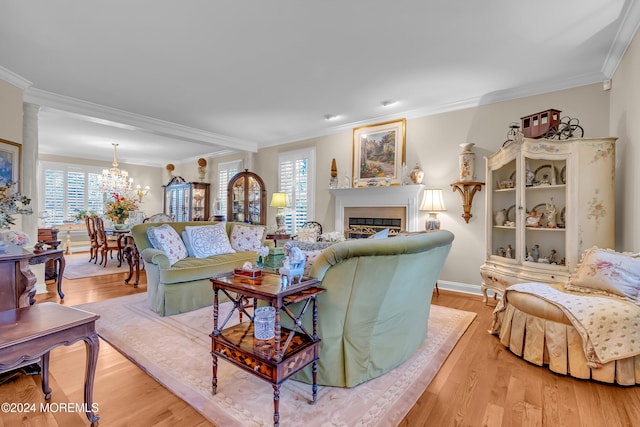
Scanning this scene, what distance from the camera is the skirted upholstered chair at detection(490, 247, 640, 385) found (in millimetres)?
1987

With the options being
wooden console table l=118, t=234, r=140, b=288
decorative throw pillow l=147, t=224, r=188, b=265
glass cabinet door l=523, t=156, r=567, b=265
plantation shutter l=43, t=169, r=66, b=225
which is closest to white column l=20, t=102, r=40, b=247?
wooden console table l=118, t=234, r=140, b=288

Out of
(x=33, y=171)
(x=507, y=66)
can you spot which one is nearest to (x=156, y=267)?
(x=33, y=171)

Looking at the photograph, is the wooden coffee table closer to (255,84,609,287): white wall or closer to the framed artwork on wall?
(255,84,609,287): white wall

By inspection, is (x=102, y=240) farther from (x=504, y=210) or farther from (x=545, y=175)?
(x=545, y=175)

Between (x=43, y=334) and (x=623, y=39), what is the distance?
15.4 feet

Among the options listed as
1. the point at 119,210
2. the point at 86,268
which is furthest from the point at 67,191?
the point at 86,268

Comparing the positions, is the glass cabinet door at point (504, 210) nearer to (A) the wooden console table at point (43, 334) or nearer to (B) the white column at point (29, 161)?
(A) the wooden console table at point (43, 334)

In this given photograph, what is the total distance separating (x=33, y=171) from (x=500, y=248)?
6214mm

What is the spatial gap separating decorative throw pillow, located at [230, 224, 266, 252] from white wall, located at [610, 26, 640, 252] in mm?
4132

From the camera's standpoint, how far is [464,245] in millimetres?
4141

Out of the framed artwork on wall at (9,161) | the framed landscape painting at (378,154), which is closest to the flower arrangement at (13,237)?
the framed artwork on wall at (9,161)

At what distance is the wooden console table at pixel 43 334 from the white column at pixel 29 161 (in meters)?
3.15

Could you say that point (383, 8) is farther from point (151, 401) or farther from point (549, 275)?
point (151, 401)

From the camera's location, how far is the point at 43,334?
140cm
